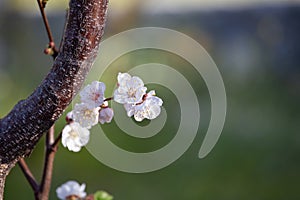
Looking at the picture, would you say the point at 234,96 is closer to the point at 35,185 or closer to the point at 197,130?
the point at 197,130

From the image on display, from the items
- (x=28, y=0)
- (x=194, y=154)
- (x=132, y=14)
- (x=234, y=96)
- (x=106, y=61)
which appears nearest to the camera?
(x=194, y=154)

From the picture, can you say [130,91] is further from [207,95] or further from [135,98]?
[207,95]

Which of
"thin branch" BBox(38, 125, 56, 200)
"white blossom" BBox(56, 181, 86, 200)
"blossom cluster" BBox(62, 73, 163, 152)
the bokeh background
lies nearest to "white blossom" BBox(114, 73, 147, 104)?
"blossom cluster" BBox(62, 73, 163, 152)

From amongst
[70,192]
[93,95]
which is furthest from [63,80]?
[70,192]

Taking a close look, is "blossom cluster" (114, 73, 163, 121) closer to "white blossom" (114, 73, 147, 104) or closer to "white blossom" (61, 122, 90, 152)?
"white blossom" (114, 73, 147, 104)

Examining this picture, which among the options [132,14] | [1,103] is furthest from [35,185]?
[132,14]

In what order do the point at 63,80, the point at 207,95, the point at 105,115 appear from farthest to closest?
the point at 207,95 → the point at 105,115 → the point at 63,80

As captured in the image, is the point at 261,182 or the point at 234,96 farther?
the point at 234,96
